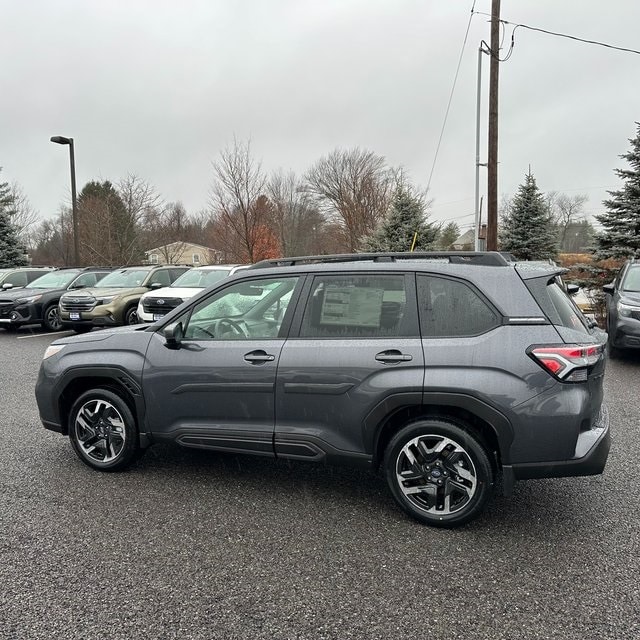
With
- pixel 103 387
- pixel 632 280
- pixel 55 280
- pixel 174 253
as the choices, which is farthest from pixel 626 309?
pixel 174 253

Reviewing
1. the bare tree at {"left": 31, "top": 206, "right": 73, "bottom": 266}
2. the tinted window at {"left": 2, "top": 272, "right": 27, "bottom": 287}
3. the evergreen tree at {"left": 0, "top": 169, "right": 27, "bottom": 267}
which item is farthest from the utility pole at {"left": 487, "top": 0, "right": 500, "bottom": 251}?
the bare tree at {"left": 31, "top": 206, "right": 73, "bottom": 266}

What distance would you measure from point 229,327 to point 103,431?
4.42ft

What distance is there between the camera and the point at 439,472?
3.15 meters

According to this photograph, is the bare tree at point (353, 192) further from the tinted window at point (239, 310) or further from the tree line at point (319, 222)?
the tinted window at point (239, 310)

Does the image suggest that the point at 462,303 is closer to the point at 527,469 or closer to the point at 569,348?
the point at 569,348

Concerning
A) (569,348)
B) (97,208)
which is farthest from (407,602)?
(97,208)

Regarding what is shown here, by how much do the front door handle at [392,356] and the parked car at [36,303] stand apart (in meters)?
11.8

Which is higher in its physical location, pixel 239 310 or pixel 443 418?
pixel 239 310

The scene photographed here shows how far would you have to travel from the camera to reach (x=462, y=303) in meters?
3.17

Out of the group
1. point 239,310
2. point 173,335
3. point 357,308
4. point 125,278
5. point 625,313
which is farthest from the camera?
point 125,278

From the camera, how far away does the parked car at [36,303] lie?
1248cm

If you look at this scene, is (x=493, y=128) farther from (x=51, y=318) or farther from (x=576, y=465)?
(x=51, y=318)

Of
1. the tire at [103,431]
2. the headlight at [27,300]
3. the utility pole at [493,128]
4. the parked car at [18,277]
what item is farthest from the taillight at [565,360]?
the parked car at [18,277]

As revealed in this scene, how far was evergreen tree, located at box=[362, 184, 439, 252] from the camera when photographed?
75.3 ft
